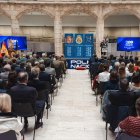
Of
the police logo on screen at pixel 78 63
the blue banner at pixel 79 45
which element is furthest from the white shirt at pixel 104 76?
the blue banner at pixel 79 45

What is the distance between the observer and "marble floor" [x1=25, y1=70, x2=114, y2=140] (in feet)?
24.3

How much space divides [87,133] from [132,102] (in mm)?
1672

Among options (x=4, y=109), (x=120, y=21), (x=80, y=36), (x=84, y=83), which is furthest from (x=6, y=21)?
(x=4, y=109)

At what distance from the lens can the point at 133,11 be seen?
24688 millimetres

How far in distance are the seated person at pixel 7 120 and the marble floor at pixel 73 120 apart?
7.72 feet

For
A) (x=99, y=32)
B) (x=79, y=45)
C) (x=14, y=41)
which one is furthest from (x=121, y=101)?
(x=99, y=32)

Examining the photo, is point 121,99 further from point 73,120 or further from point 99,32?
point 99,32

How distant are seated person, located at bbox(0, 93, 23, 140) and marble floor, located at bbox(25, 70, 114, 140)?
92.7 inches

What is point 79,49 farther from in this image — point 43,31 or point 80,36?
point 43,31

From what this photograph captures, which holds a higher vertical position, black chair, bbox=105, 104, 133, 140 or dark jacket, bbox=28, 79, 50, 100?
dark jacket, bbox=28, 79, 50, 100

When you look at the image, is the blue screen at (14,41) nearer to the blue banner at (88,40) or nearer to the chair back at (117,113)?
the blue banner at (88,40)

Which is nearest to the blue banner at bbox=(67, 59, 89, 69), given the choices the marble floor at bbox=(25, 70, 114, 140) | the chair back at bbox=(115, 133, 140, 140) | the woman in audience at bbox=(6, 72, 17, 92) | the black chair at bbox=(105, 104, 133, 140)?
the marble floor at bbox=(25, 70, 114, 140)

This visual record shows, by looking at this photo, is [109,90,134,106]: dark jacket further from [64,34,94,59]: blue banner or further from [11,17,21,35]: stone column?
[11,17,21,35]: stone column

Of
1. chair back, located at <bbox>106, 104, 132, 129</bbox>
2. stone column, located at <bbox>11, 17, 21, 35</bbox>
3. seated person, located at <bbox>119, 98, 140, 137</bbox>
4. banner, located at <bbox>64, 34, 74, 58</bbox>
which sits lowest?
chair back, located at <bbox>106, 104, 132, 129</bbox>
